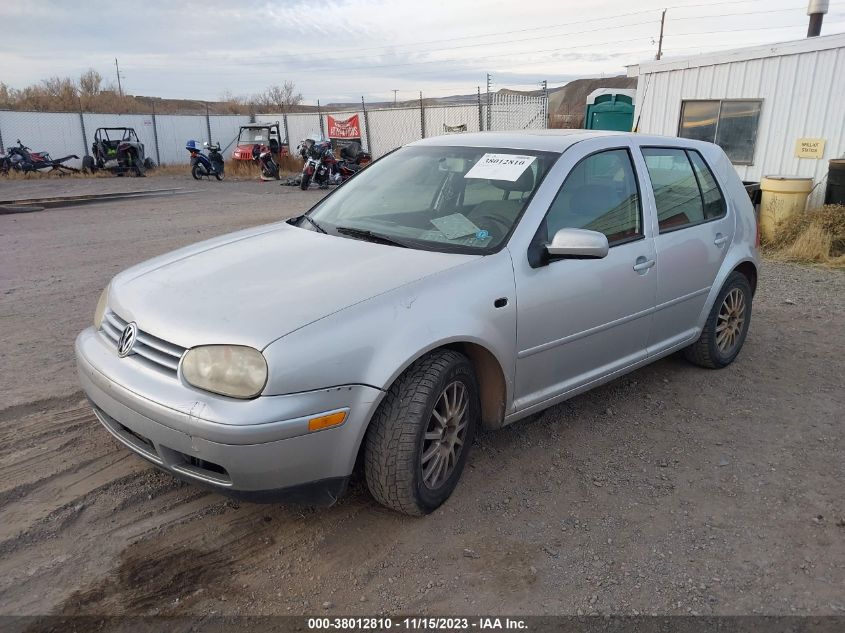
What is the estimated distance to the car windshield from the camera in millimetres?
3208

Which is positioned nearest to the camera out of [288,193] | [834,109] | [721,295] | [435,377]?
[435,377]

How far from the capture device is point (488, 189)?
11.2 ft

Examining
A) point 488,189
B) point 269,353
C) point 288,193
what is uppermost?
point 488,189

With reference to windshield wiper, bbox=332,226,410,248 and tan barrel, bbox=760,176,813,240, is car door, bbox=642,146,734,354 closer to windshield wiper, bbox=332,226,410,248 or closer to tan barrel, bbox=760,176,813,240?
windshield wiper, bbox=332,226,410,248

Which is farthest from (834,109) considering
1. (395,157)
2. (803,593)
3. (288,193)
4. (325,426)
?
(288,193)

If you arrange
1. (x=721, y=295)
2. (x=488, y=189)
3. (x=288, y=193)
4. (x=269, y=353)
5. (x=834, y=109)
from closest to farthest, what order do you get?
1. (x=269, y=353)
2. (x=488, y=189)
3. (x=721, y=295)
4. (x=834, y=109)
5. (x=288, y=193)

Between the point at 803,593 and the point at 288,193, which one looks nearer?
the point at 803,593

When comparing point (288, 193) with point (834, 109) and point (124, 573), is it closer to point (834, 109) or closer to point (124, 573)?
point (834, 109)

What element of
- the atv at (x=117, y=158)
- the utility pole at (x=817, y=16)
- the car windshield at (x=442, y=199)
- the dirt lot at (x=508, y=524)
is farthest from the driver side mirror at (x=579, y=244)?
the atv at (x=117, y=158)

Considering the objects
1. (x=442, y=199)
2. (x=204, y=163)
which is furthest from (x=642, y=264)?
(x=204, y=163)

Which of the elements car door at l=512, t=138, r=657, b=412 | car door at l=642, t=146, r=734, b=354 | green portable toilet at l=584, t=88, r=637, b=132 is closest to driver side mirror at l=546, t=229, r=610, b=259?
car door at l=512, t=138, r=657, b=412

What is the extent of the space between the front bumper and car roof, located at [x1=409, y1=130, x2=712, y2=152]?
1.83 metres

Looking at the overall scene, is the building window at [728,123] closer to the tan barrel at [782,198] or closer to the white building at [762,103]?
the white building at [762,103]

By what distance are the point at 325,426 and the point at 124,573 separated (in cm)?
99
